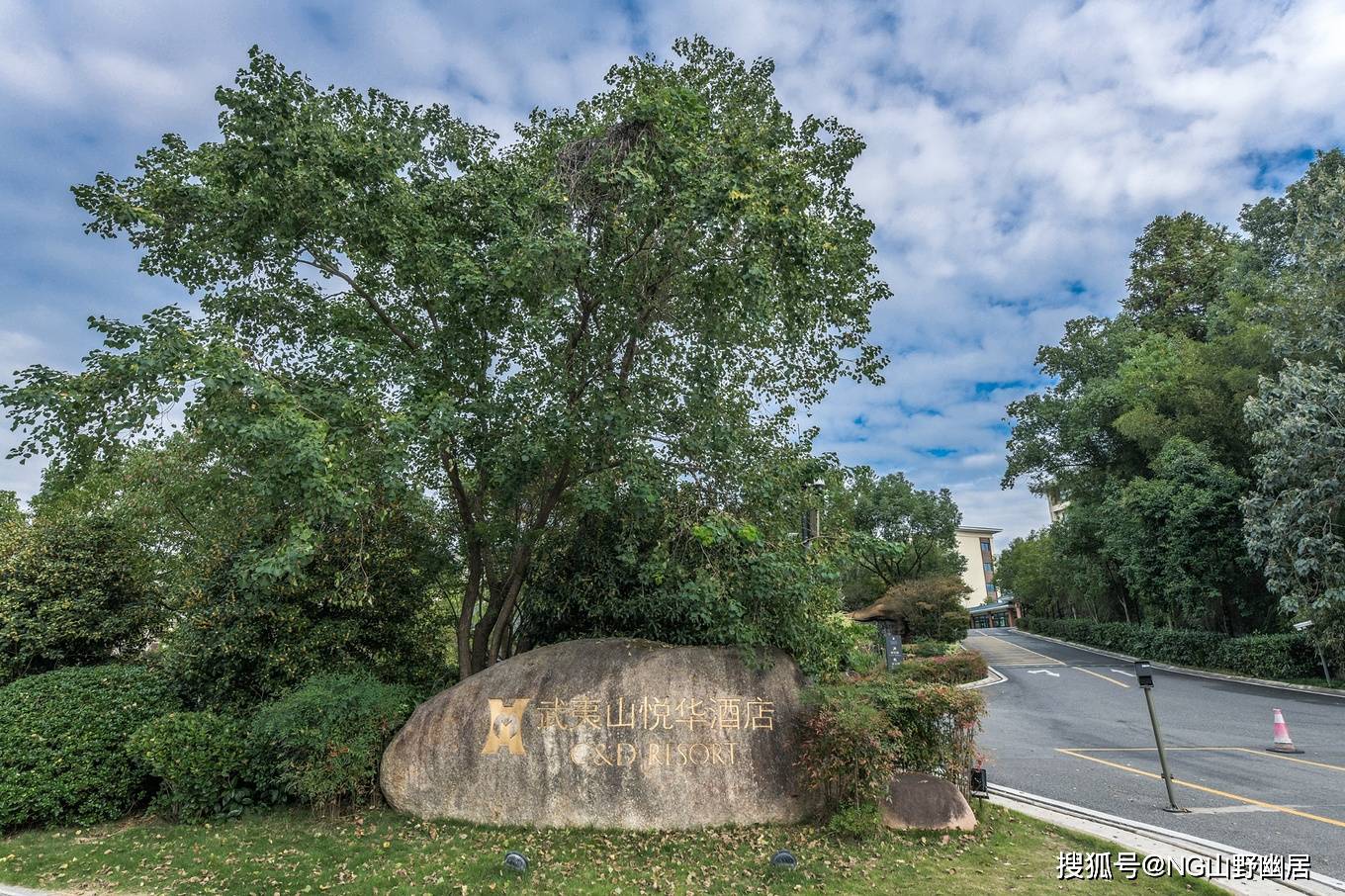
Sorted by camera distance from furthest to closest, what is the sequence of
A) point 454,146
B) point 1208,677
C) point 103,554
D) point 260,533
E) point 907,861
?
point 1208,677 < point 103,554 < point 454,146 < point 260,533 < point 907,861

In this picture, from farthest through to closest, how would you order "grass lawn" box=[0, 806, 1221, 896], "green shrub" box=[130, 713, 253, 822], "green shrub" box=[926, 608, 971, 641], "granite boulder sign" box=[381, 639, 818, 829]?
"green shrub" box=[926, 608, 971, 641] → "green shrub" box=[130, 713, 253, 822] → "granite boulder sign" box=[381, 639, 818, 829] → "grass lawn" box=[0, 806, 1221, 896]

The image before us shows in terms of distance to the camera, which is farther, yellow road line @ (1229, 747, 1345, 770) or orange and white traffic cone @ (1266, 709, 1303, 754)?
orange and white traffic cone @ (1266, 709, 1303, 754)

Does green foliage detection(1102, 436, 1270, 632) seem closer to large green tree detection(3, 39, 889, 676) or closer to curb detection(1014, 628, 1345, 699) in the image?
curb detection(1014, 628, 1345, 699)

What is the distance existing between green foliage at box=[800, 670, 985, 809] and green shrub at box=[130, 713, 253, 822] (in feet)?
23.2

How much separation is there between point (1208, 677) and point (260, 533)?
27.8 meters

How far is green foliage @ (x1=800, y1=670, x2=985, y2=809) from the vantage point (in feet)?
23.6

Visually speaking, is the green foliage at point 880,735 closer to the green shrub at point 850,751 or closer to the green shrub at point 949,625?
the green shrub at point 850,751

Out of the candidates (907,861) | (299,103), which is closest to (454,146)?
(299,103)

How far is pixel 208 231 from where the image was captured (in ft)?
28.4

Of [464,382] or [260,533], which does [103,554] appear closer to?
[260,533]

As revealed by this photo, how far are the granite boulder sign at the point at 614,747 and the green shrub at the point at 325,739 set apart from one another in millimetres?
299

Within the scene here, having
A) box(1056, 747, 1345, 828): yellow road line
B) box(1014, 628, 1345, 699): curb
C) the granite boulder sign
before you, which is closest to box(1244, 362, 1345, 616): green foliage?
box(1014, 628, 1345, 699): curb

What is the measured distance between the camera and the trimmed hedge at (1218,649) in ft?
66.7

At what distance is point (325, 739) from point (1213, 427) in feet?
96.2
